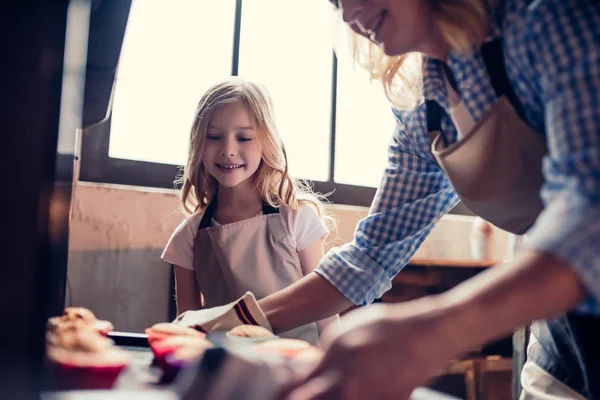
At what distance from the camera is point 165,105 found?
2.23 meters

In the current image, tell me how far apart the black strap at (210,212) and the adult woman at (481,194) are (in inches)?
30.5

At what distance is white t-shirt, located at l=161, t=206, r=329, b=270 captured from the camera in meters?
1.66

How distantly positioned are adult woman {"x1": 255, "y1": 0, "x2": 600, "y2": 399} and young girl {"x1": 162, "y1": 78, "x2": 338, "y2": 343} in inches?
27.2

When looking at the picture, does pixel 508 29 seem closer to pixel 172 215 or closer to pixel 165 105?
pixel 172 215

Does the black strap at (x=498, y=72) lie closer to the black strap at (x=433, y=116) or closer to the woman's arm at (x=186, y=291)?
the black strap at (x=433, y=116)

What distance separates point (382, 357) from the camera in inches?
14.5

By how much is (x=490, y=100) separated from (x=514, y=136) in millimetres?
55

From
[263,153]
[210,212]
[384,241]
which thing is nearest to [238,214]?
[210,212]

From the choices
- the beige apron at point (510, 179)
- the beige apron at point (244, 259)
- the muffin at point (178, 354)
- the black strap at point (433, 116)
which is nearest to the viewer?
the muffin at point (178, 354)

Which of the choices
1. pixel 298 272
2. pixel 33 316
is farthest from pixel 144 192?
pixel 33 316

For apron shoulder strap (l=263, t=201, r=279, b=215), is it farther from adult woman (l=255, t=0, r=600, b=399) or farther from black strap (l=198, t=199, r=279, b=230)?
adult woman (l=255, t=0, r=600, b=399)

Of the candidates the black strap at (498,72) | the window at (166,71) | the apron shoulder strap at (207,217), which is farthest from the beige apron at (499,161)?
the window at (166,71)

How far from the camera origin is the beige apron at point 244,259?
1552 mm

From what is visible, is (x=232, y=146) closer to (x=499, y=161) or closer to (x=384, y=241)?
(x=384, y=241)
